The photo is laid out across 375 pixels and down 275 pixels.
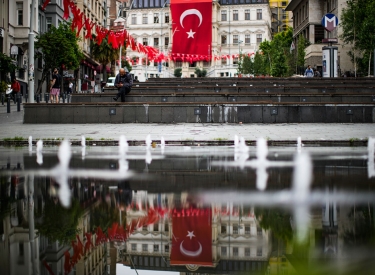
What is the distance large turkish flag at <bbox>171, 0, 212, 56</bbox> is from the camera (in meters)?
88.5

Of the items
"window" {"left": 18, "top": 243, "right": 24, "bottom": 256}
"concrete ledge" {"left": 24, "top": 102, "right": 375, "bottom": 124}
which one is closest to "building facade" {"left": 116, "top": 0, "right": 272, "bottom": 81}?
"concrete ledge" {"left": 24, "top": 102, "right": 375, "bottom": 124}

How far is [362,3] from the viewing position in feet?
172

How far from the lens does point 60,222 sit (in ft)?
18.0

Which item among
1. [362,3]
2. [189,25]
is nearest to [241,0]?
[189,25]

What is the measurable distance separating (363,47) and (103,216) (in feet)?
161

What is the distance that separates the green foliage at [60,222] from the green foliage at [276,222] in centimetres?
162

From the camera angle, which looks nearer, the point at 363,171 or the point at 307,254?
the point at 307,254

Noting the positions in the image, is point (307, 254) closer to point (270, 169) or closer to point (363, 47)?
point (270, 169)

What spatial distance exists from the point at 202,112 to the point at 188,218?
18064 millimetres

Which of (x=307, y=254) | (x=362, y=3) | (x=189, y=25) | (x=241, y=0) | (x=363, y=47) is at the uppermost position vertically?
(x=241, y=0)

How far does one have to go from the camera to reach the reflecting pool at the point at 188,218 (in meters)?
4.22

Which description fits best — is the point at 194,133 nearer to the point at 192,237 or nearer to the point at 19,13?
the point at 192,237

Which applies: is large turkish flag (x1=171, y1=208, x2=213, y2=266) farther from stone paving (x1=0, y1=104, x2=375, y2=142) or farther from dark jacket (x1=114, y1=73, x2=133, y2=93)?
dark jacket (x1=114, y1=73, x2=133, y2=93)

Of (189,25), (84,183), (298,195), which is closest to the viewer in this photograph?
(298,195)
